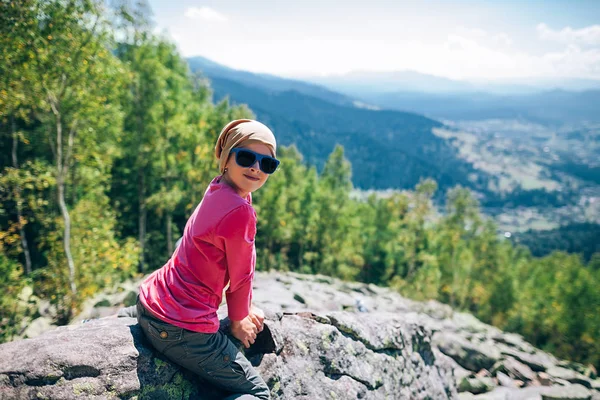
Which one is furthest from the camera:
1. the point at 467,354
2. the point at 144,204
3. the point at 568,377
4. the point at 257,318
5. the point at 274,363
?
the point at 144,204

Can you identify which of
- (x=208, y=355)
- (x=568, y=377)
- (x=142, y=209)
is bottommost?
(x=568, y=377)

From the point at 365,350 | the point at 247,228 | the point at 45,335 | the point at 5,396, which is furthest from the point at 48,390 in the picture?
the point at 365,350

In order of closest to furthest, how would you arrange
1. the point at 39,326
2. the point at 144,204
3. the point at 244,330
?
the point at 244,330, the point at 39,326, the point at 144,204

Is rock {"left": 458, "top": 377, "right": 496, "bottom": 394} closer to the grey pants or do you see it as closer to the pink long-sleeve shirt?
the grey pants

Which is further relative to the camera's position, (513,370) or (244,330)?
(513,370)

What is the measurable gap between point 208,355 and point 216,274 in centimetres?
103

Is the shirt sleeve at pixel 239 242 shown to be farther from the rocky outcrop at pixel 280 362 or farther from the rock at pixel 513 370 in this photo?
the rock at pixel 513 370

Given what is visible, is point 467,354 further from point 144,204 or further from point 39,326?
point 144,204

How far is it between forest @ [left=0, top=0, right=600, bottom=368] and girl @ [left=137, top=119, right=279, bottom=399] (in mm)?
9854

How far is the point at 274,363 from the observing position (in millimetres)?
5684

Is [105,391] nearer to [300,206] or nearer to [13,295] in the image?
[13,295]

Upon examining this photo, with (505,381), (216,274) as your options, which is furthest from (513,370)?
(216,274)

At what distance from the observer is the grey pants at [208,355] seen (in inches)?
170

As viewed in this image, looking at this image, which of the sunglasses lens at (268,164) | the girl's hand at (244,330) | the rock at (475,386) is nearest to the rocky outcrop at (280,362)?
the girl's hand at (244,330)
